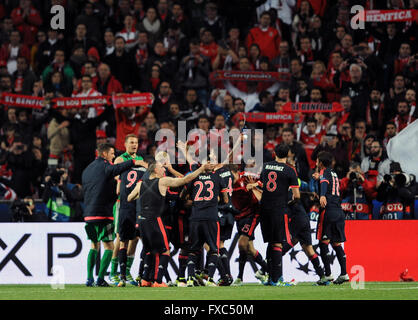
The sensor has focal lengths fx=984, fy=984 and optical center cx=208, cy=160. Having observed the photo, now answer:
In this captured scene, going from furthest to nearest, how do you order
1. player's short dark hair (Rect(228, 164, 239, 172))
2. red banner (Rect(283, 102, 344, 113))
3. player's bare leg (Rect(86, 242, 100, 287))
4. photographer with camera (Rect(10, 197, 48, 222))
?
red banner (Rect(283, 102, 344, 113)) → photographer with camera (Rect(10, 197, 48, 222)) → player's short dark hair (Rect(228, 164, 239, 172)) → player's bare leg (Rect(86, 242, 100, 287))

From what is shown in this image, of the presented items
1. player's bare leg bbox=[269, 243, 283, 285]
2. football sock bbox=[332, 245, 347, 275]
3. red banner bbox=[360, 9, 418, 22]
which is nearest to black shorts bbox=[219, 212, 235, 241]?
player's bare leg bbox=[269, 243, 283, 285]

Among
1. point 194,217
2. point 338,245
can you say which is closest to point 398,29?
point 338,245

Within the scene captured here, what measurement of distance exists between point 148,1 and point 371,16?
5.91 meters

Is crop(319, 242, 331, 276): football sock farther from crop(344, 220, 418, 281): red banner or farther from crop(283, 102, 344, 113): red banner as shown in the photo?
crop(283, 102, 344, 113): red banner

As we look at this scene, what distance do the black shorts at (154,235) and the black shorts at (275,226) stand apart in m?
1.67

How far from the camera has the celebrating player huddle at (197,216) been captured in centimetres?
1533

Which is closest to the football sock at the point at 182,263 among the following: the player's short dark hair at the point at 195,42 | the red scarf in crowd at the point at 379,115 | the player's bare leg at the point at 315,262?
the player's bare leg at the point at 315,262

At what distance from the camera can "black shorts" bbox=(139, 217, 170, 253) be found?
15156 mm

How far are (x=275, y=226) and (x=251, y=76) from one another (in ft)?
22.1

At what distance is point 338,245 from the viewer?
16.5m

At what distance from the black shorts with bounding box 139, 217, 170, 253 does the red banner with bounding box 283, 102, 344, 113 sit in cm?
630

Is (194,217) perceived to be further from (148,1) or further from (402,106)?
(148,1)
